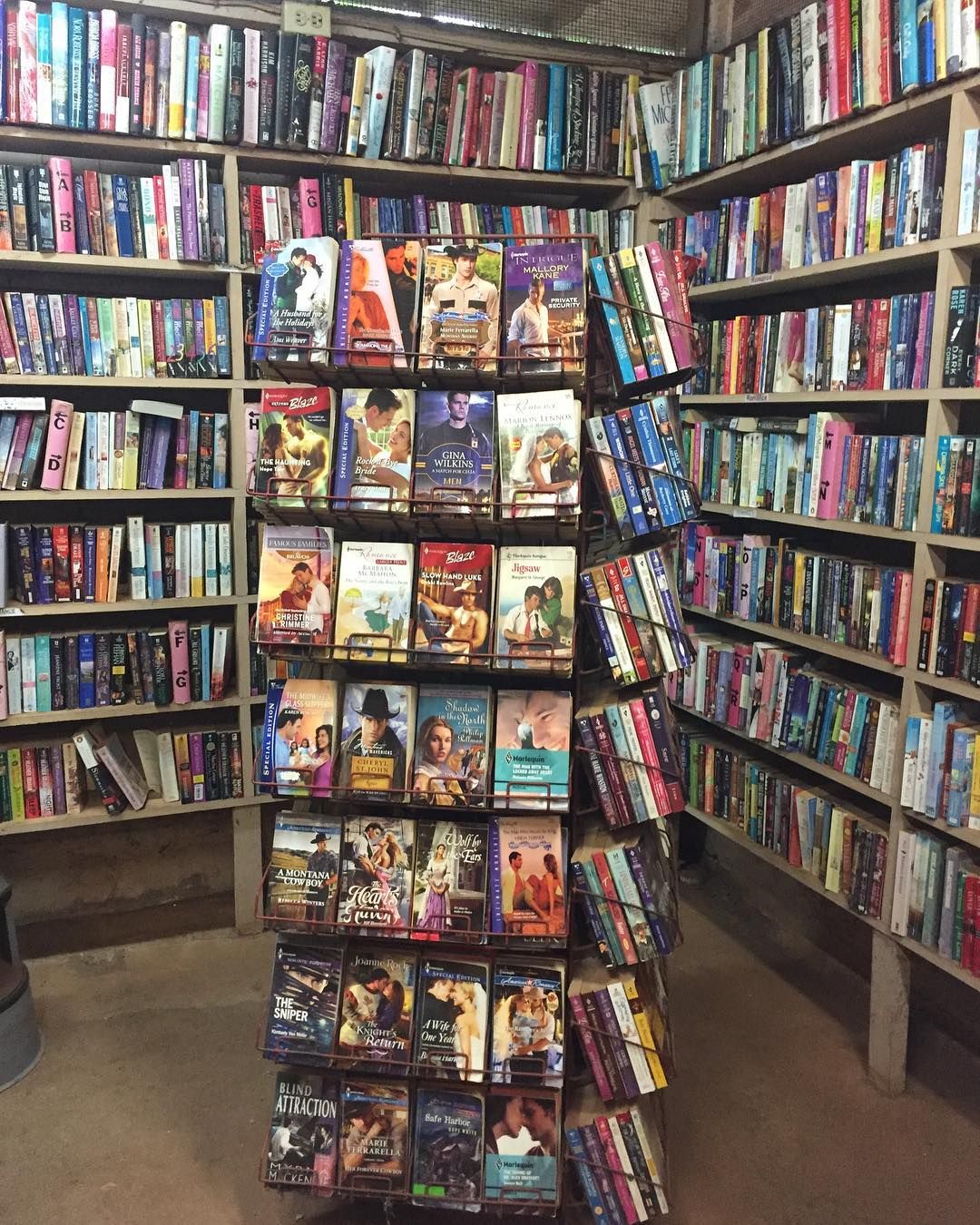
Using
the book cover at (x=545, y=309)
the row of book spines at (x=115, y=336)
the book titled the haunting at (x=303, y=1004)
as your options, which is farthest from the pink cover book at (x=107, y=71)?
the book titled the haunting at (x=303, y=1004)

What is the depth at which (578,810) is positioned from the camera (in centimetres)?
173

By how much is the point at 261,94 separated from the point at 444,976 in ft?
7.46

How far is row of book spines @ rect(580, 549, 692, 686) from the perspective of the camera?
64.2 inches

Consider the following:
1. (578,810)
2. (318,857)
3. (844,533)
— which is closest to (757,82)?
(844,533)

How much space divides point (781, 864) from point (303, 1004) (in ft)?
4.76

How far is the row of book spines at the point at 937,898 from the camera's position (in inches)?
78.5

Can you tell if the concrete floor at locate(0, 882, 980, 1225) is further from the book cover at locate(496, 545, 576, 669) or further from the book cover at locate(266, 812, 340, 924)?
the book cover at locate(496, 545, 576, 669)

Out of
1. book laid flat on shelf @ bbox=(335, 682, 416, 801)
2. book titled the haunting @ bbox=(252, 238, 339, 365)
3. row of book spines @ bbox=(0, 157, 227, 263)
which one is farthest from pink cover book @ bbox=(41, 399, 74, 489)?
book laid flat on shelf @ bbox=(335, 682, 416, 801)

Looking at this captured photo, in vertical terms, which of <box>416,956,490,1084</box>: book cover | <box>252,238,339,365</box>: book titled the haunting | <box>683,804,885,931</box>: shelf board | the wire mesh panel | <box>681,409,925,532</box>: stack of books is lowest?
<box>683,804,885,931</box>: shelf board

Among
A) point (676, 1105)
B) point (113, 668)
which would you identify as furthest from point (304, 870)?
point (113, 668)

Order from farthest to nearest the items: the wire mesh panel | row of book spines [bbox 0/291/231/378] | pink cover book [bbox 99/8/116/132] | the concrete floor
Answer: the wire mesh panel, row of book spines [bbox 0/291/231/378], pink cover book [bbox 99/8/116/132], the concrete floor

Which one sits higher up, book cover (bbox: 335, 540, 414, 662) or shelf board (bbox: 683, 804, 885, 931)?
book cover (bbox: 335, 540, 414, 662)

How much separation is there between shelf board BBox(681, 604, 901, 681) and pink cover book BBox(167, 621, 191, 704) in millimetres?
1539

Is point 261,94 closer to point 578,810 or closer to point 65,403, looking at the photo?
point 65,403
